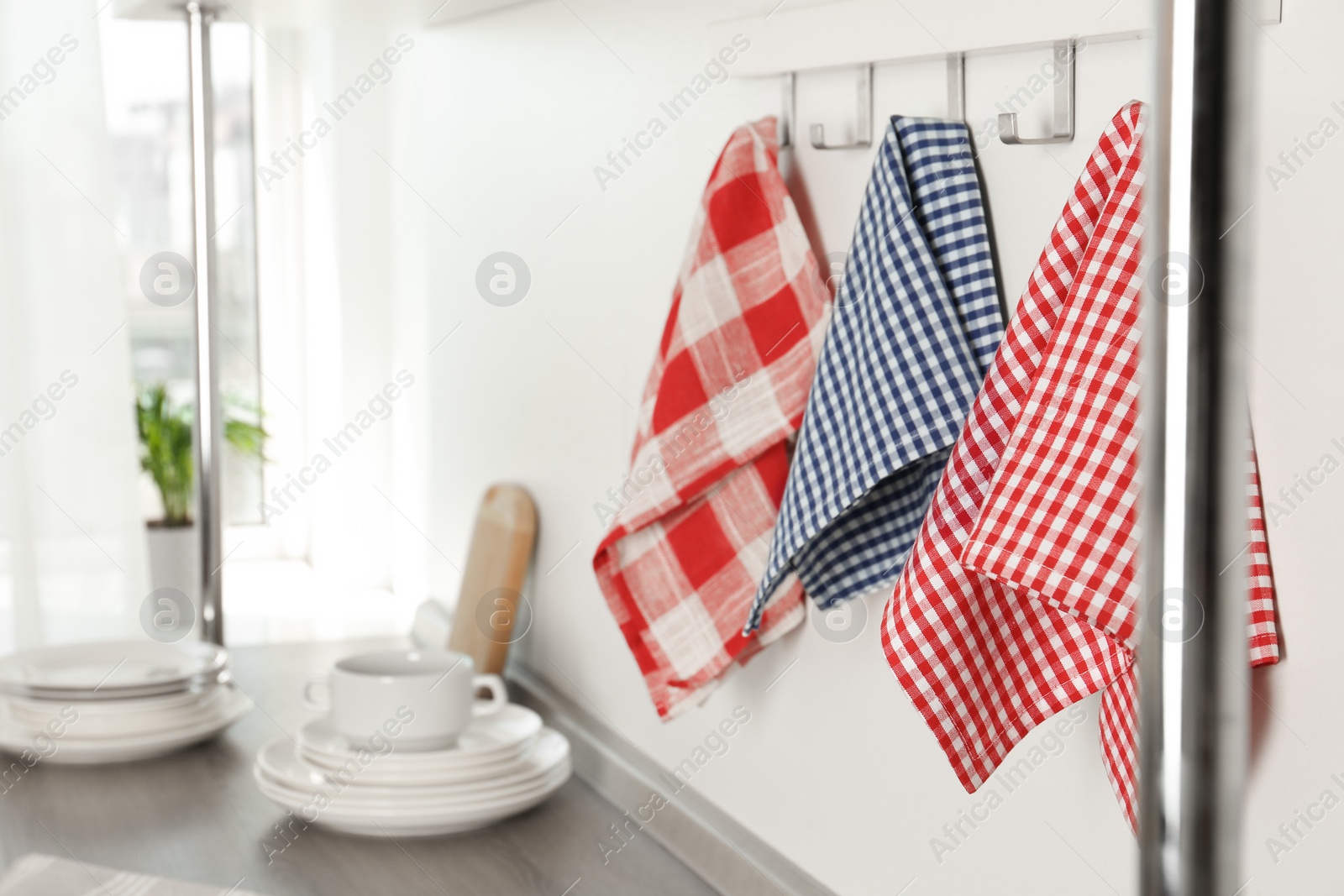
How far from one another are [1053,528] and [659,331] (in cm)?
52

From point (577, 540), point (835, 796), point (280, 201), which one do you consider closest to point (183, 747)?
point (577, 540)

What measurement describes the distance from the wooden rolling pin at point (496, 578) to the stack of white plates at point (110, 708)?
229 millimetres

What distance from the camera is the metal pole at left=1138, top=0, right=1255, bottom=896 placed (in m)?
0.15

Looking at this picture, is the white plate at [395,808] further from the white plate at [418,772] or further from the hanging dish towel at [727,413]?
the hanging dish towel at [727,413]

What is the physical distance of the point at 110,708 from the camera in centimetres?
109

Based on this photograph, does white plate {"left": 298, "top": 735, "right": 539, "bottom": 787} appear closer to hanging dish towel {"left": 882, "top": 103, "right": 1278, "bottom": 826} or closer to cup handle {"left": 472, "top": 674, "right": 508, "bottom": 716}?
cup handle {"left": 472, "top": 674, "right": 508, "bottom": 716}

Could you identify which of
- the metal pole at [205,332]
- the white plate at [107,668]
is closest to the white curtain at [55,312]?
the metal pole at [205,332]

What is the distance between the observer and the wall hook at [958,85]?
63 cm

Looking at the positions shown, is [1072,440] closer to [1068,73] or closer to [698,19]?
[1068,73]

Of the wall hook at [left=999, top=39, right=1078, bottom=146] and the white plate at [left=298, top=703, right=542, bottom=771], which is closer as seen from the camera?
the wall hook at [left=999, top=39, right=1078, bottom=146]

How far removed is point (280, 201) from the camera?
2486 mm

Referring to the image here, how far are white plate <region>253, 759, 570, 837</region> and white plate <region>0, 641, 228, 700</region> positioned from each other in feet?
0.74

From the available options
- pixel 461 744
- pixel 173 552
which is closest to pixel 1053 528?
pixel 461 744

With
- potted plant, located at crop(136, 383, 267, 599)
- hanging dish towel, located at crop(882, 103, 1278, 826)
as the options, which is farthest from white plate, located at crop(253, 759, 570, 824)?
potted plant, located at crop(136, 383, 267, 599)
